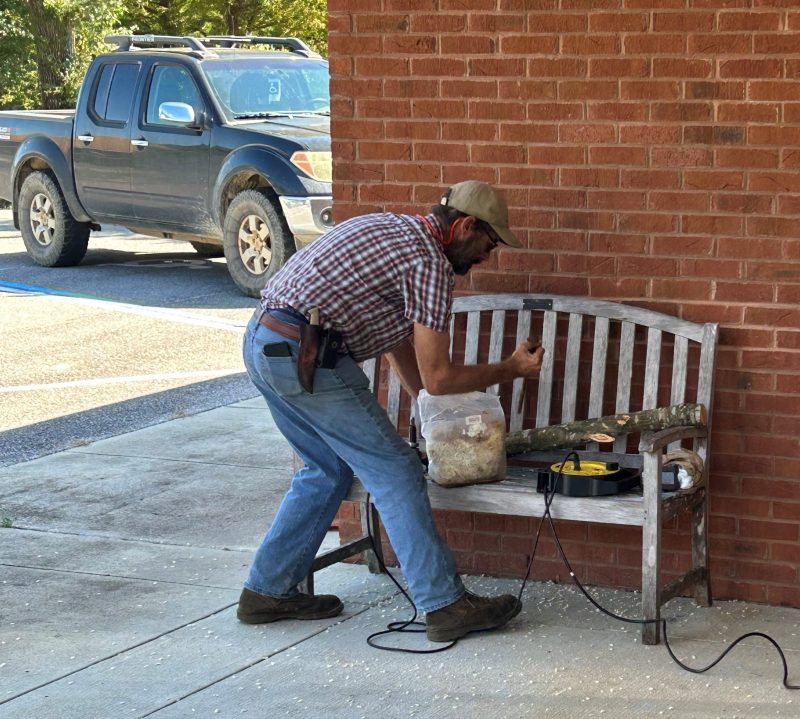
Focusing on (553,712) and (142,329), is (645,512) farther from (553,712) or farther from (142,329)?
(142,329)

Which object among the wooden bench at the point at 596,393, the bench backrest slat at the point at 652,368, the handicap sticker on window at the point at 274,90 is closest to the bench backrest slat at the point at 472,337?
the wooden bench at the point at 596,393

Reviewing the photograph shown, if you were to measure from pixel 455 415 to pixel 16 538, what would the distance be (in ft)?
7.52

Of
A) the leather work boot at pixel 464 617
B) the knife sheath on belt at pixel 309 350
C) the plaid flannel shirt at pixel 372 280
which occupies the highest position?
the plaid flannel shirt at pixel 372 280

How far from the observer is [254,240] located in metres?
12.9

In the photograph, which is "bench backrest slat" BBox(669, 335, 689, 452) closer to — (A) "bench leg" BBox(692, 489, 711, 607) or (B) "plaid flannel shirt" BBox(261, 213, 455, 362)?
→ (A) "bench leg" BBox(692, 489, 711, 607)

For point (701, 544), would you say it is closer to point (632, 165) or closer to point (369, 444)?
point (369, 444)

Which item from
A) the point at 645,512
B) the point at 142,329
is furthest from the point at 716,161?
the point at 142,329

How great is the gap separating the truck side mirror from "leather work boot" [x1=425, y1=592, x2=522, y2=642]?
8935 mm

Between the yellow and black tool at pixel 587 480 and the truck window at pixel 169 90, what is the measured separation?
8965 millimetres

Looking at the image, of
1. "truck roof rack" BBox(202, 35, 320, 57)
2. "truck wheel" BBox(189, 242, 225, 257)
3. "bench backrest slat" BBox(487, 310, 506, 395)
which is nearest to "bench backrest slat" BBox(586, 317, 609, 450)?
"bench backrest slat" BBox(487, 310, 506, 395)

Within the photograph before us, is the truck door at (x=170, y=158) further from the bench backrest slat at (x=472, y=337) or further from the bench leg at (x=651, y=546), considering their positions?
the bench leg at (x=651, y=546)

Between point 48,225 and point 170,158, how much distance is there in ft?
7.98

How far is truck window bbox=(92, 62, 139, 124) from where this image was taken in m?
14.0

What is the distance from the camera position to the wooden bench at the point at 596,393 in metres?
4.95
